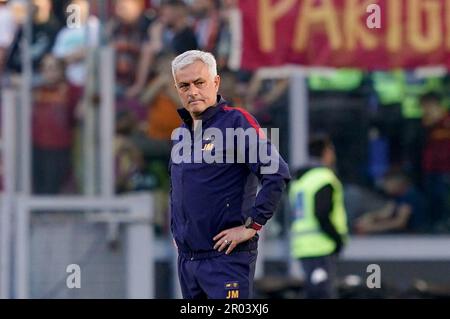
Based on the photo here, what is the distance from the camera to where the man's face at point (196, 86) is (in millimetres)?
7164

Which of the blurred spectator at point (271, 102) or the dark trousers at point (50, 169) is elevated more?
the blurred spectator at point (271, 102)

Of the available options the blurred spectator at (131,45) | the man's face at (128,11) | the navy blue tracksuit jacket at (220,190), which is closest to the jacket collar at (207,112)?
the navy blue tracksuit jacket at (220,190)

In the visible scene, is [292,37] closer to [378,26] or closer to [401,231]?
[378,26]

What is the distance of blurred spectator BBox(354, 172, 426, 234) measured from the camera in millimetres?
13211

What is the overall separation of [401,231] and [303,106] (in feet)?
Result: 4.95

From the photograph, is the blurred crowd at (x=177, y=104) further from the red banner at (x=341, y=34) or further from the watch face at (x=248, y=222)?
the watch face at (x=248, y=222)

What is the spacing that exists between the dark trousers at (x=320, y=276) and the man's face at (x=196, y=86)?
4.53 metres

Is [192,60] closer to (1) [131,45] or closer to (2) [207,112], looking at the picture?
(2) [207,112]

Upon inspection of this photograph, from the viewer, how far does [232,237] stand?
7.17 m

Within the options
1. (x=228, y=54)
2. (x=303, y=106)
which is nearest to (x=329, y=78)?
(x=303, y=106)

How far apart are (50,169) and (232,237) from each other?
578 centimetres

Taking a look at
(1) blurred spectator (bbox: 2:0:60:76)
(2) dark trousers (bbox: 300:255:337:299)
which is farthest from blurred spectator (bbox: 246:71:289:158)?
(1) blurred spectator (bbox: 2:0:60:76)

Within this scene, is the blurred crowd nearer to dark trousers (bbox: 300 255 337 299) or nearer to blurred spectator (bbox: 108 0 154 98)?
blurred spectator (bbox: 108 0 154 98)

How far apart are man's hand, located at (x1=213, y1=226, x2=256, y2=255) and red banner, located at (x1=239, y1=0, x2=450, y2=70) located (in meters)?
4.49
